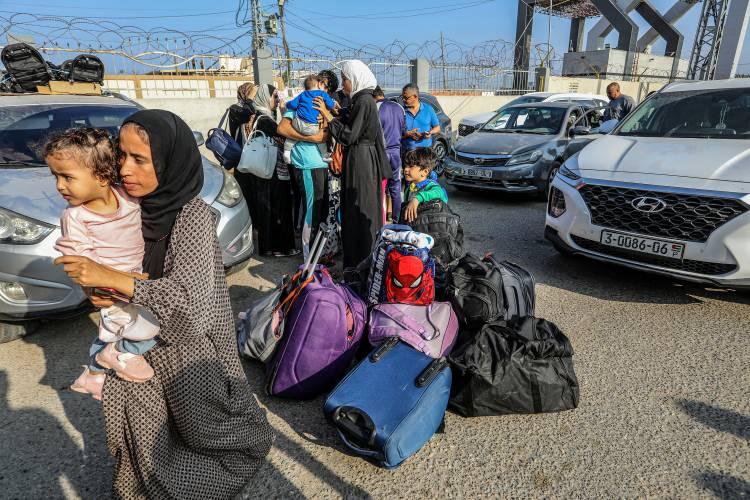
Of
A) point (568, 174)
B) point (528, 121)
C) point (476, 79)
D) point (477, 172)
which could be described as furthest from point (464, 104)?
point (568, 174)

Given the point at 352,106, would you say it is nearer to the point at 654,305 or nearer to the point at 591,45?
the point at 654,305

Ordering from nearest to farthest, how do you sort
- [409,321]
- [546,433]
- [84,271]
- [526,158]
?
1. [84,271]
2. [546,433]
3. [409,321]
4. [526,158]

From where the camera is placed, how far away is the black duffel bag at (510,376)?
7.87 ft

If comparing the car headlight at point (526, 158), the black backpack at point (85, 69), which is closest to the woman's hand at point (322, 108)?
the black backpack at point (85, 69)

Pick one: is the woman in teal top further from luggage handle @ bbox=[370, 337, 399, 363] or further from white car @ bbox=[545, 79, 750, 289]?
white car @ bbox=[545, 79, 750, 289]

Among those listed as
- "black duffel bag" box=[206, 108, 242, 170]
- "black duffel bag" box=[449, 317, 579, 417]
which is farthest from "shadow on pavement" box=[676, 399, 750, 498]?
"black duffel bag" box=[206, 108, 242, 170]

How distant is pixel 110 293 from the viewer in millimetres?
1431

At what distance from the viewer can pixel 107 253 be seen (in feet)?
4.96

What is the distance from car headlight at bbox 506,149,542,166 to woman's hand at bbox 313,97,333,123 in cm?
385

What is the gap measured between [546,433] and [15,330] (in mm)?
3489

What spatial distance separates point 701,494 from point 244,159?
422cm

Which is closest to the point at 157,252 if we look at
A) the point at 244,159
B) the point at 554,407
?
the point at 554,407

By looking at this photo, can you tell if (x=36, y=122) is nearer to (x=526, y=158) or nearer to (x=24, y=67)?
(x=24, y=67)

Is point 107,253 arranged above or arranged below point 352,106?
below
